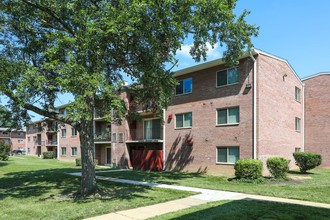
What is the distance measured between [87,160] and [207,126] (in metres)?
11.4

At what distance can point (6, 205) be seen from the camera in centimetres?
1070

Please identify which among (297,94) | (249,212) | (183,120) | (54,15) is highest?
(54,15)

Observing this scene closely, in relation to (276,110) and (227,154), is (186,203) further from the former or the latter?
(276,110)

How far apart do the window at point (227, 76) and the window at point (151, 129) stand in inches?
294

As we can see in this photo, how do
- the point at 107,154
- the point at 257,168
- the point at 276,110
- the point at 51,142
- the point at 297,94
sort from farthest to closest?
1. the point at 51,142
2. the point at 107,154
3. the point at 297,94
4. the point at 276,110
5. the point at 257,168

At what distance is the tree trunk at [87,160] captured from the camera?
12.2 m

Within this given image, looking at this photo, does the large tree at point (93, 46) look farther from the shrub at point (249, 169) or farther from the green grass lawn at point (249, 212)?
the shrub at point (249, 169)

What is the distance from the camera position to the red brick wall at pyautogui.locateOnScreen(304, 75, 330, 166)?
81.7 ft

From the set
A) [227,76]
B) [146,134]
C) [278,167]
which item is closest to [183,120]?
[227,76]

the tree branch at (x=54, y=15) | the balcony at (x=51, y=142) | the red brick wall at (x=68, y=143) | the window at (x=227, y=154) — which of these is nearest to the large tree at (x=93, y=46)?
the tree branch at (x=54, y=15)

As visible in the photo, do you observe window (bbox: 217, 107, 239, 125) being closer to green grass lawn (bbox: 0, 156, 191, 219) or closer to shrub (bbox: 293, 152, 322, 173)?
shrub (bbox: 293, 152, 322, 173)

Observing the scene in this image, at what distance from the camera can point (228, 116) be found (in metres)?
20.7

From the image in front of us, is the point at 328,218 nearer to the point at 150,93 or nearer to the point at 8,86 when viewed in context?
the point at 150,93

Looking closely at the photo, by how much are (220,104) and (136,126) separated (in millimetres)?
11356
